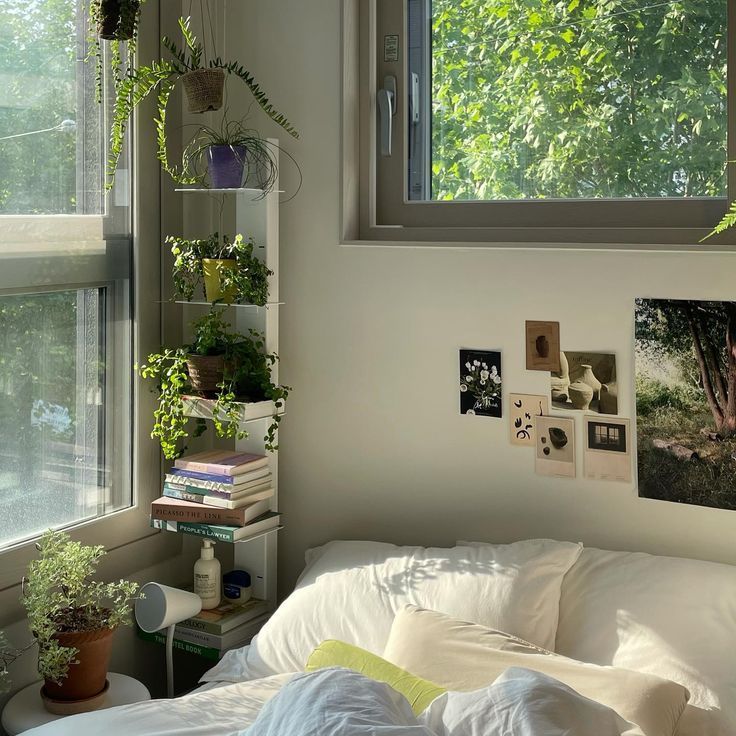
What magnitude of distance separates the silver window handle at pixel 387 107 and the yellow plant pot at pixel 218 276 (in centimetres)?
51

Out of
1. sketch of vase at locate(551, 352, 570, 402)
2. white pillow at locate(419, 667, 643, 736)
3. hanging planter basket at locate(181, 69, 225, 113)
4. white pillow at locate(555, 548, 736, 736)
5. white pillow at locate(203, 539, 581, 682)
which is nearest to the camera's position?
white pillow at locate(419, 667, 643, 736)

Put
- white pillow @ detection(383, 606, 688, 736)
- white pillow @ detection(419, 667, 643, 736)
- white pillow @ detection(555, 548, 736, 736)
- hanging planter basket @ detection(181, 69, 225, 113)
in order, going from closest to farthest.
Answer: white pillow @ detection(419, 667, 643, 736)
white pillow @ detection(383, 606, 688, 736)
white pillow @ detection(555, 548, 736, 736)
hanging planter basket @ detection(181, 69, 225, 113)

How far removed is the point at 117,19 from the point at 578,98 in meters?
1.05

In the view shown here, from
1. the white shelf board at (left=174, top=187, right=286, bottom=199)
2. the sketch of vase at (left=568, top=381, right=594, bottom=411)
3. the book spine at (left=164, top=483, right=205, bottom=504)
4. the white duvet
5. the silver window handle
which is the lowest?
the white duvet

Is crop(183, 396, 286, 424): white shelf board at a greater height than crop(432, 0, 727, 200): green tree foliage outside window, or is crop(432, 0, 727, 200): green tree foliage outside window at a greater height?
crop(432, 0, 727, 200): green tree foliage outside window

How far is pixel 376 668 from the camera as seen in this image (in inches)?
69.7

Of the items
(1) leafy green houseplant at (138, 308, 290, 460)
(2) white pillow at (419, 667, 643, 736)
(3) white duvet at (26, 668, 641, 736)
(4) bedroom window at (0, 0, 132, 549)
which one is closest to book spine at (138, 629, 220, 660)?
(4) bedroom window at (0, 0, 132, 549)

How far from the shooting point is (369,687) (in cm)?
147

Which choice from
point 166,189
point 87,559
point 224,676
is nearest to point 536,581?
point 224,676

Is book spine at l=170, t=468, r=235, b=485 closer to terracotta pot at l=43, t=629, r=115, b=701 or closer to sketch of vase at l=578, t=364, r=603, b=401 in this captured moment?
terracotta pot at l=43, t=629, r=115, b=701

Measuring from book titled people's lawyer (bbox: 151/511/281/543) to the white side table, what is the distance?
37 cm

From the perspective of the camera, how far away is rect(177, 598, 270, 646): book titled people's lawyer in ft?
7.61

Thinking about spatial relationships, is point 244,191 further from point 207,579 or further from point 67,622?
point 67,622

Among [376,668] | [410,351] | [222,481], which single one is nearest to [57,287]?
[222,481]
